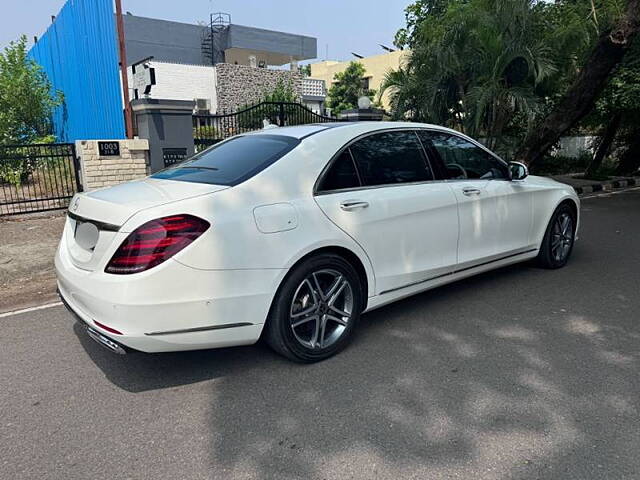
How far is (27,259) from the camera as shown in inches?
250

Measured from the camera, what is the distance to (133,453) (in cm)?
259

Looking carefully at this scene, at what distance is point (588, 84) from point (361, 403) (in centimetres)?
1016

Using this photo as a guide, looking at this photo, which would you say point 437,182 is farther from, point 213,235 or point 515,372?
point 213,235

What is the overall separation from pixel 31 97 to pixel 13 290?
1147 cm

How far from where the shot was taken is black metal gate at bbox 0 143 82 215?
924 centimetres

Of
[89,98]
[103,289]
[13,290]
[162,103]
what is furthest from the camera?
[89,98]

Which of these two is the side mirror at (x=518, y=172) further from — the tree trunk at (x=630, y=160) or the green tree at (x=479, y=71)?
the tree trunk at (x=630, y=160)

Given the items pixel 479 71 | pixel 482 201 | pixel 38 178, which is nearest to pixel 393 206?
pixel 482 201

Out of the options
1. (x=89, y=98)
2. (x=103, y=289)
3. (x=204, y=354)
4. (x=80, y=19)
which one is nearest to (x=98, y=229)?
(x=103, y=289)

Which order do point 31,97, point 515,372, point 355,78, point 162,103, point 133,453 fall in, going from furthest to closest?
point 355,78
point 31,97
point 162,103
point 515,372
point 133,453

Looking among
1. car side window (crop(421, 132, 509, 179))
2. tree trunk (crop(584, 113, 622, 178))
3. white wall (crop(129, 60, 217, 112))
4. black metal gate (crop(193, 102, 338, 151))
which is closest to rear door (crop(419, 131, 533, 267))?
car side window (crop(421, 132, 509, 179))

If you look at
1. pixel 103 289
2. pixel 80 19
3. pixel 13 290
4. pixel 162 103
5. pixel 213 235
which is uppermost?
pixel 80 19

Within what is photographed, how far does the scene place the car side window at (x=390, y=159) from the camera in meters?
3.86

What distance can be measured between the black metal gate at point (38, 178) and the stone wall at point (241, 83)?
16.8 metres
